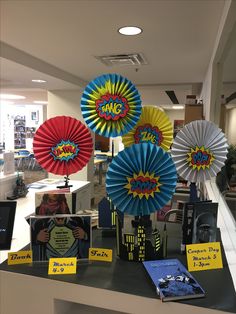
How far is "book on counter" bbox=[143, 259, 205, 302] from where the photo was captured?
785 mm

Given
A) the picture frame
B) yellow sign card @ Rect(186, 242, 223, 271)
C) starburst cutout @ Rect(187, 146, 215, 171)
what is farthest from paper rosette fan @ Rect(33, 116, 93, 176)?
yellow sign card @ Rect(186, 242, 223, 271)

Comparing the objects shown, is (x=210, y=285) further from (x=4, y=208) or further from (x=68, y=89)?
(x=68, y=89)

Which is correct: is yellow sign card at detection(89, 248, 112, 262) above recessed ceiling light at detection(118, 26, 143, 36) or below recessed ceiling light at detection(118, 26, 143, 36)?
below

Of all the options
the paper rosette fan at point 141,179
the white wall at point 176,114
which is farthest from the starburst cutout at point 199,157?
the white wall at point 176,114

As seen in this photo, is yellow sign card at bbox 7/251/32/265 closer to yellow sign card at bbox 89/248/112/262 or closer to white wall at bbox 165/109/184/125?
yellow sign card at bbox 89/248/112/262

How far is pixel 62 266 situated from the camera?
0.93 m

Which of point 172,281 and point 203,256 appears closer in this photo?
point 172,281

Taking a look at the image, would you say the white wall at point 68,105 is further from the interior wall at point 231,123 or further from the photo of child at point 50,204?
the photo of child at point 50,204

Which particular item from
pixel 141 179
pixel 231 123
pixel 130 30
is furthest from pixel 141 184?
pixel 231 123

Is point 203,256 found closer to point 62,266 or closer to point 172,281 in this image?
point 172,281

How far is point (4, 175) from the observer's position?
3.31 meters

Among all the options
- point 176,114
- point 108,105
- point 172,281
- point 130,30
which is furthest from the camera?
point 176,114

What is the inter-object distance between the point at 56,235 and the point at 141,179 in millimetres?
366

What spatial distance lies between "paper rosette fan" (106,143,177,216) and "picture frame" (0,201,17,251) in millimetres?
369
